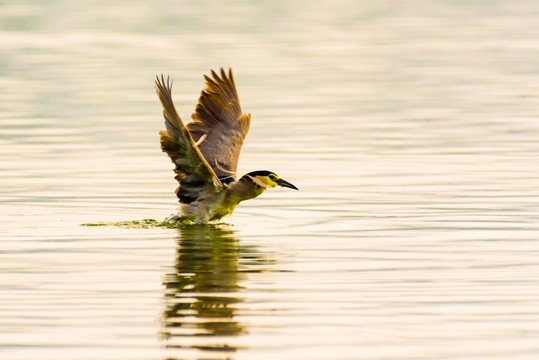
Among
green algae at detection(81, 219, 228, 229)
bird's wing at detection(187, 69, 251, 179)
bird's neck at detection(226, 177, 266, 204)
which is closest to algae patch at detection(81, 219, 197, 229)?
green algae at detection(81, 219, 228, 229)

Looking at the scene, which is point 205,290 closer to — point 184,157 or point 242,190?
point 184,157

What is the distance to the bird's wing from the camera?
1644cm

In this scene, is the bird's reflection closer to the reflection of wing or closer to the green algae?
the green algae

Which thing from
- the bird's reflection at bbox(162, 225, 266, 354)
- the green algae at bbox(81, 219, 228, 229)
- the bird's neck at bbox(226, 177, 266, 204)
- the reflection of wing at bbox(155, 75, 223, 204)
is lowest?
the green algae at bbox(81, 219, 228, 229)

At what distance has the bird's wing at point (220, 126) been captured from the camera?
647 inches

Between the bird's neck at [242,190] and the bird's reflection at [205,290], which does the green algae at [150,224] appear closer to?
the bird's reflection at [205,290]

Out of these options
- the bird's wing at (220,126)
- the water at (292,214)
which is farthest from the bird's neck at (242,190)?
the bird's wing at (220,126)

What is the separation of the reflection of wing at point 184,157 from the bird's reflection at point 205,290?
1.38ft

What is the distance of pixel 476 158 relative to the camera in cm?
1948

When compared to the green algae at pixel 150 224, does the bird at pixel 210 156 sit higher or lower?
higher

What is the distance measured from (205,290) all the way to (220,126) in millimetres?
5582

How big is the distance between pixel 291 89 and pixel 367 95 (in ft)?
5.12

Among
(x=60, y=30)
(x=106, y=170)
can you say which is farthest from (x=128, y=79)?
(x=60, y=30)

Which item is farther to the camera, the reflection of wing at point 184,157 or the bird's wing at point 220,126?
the bird's wing at point 220,126
